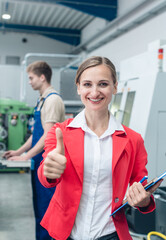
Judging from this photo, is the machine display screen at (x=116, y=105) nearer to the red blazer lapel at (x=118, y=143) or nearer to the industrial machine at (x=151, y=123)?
the industrial machine at (x=151, y=123)

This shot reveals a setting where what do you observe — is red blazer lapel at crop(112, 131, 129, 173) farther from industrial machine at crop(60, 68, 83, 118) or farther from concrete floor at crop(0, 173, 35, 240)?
industrial machine at crop(60, 68, 83, 118)

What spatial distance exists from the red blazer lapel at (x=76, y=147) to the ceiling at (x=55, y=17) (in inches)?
252

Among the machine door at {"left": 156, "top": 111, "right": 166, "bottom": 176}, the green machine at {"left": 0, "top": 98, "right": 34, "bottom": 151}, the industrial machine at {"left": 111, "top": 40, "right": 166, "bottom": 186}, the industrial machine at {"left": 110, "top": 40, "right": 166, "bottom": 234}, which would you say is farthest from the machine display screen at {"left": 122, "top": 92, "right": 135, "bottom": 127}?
the green machine at {"left": 0, "top": 98, "right": 34, "bottom": 151}

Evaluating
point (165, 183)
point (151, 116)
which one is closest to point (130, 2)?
point (151, 116)

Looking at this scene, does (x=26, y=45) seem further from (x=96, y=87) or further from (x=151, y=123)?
(x=96, y=87)

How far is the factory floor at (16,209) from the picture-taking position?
3064mm

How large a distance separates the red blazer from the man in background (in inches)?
50.6

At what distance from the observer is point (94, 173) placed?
3.35ft

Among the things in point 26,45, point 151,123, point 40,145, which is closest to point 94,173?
point 151,123

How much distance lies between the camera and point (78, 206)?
1.03 meters

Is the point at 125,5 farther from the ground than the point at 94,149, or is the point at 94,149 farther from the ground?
the point at 125,5

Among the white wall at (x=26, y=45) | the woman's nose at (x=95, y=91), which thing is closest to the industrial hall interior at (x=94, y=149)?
the woman's nose at (x=95, y=91)

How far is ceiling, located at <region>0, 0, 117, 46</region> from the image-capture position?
23.6ft

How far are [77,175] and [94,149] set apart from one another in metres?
0.11
